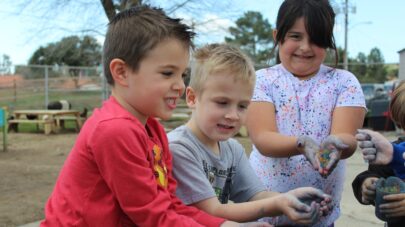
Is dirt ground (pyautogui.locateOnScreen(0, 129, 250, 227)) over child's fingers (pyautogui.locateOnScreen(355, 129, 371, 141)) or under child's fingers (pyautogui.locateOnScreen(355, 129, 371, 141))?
under

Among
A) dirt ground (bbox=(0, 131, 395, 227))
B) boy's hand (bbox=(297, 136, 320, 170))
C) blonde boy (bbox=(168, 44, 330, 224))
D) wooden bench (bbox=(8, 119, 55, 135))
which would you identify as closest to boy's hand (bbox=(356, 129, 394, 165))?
boy's hand (bbox=(297, 136, 320, 170))

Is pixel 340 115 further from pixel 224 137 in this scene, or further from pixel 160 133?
pixel 160 133

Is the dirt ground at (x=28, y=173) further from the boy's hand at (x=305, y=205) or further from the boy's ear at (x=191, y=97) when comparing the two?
the boy's hand at (x=305, y=205)

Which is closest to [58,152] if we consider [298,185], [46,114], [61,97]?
[46,114]

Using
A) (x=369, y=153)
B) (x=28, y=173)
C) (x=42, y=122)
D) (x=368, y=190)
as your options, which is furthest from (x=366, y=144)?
(x=42, y=122)

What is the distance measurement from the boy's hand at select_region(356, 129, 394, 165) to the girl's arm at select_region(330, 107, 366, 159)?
32mm

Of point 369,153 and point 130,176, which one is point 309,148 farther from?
point 130,176

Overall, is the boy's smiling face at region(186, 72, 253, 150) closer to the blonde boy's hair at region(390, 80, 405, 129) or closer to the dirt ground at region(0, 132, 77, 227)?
the blonde boy's hair at region(390, 80, 405, 129)

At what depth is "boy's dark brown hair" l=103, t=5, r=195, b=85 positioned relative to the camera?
60.6 inches

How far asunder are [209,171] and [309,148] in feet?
1.23

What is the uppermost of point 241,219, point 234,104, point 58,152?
point 234,104

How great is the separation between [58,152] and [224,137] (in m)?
8.78

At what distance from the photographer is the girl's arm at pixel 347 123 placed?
1.88m

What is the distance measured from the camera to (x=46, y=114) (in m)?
14.2
